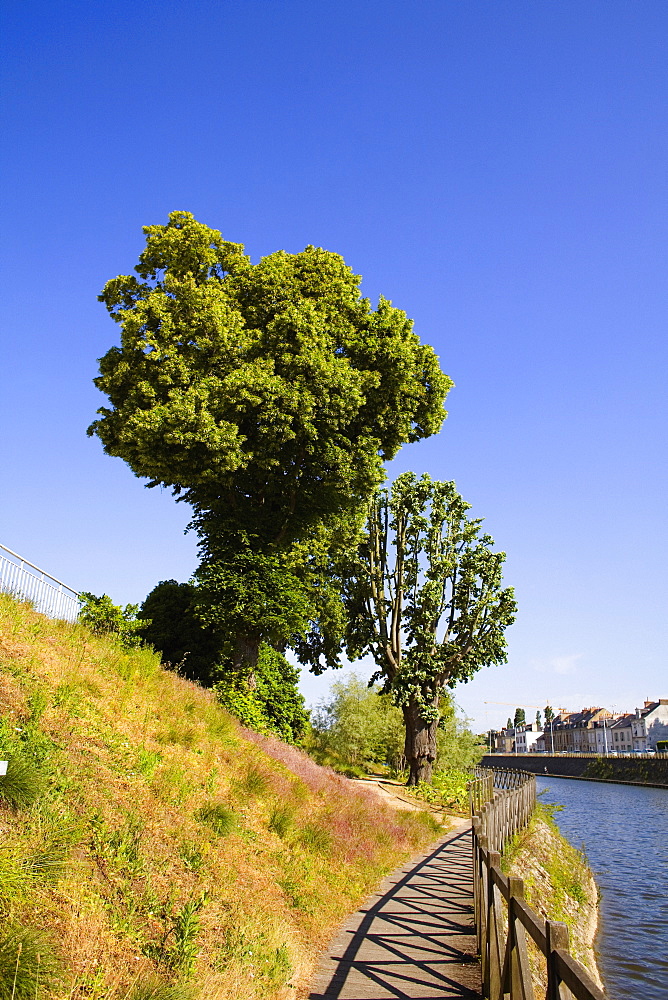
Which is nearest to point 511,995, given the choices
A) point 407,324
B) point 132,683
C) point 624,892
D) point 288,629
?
point 132,683

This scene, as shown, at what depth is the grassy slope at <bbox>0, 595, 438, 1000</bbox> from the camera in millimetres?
5738

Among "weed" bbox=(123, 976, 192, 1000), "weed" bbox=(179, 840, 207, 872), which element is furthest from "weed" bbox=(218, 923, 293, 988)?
"weed" bbox=(123, 976, 192, 1000)

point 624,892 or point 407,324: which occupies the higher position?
point 407,324

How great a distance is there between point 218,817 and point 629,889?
692 inches

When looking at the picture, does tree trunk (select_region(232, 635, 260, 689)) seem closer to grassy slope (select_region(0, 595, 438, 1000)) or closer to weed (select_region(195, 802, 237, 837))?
grassy slope (select_region(0, 595, 438, 1000))

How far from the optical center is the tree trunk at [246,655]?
20922 mm

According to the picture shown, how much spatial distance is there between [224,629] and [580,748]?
160 meters

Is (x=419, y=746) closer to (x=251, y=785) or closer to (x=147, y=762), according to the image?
(x=251, y=785)

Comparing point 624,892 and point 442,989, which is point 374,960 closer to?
point 442,989

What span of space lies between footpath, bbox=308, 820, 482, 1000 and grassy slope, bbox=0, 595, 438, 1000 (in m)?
0.37

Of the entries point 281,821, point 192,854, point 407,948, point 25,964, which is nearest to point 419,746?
point 281,821

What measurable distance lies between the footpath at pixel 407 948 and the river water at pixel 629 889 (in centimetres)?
366

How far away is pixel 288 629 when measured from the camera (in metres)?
21.1

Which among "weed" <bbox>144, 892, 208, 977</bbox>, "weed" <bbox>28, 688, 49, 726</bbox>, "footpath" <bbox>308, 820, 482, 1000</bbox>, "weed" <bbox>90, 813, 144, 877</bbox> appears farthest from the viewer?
"weed" <bbox>28, 688, 49, 726</bbox>
